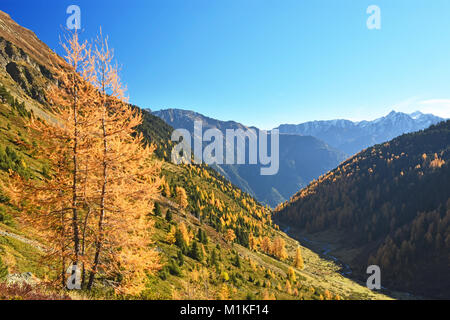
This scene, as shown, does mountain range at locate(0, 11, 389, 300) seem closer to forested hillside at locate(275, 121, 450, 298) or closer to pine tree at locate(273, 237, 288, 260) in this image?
pine tree at locate(273, 237, 288, 260)

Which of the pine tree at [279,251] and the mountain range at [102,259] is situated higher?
the mountain range at [102,259]

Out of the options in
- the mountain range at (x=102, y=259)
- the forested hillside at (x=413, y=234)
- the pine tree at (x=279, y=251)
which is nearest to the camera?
the mountain range at (x=102, y=259)

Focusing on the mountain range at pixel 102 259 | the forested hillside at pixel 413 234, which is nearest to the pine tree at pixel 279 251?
the mountain range at pixel 102 259

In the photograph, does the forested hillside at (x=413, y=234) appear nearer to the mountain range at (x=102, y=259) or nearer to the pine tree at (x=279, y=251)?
the mountain range at (x=102, y=259)

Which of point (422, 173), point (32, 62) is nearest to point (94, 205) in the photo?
point (32, 62)

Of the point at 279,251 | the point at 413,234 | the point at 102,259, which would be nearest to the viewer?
the point at 102,259

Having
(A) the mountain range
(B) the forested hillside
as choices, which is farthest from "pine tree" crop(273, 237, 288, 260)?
(B) the forested hillside

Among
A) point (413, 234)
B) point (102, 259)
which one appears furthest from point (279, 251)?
point (102, 259)

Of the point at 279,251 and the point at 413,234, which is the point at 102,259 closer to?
the point at 279,251

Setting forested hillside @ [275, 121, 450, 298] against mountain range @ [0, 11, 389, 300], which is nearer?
mountain range @ [0, 11, 389, 300]

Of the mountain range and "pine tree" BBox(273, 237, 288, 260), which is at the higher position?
the mountain range

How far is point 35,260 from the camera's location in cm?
1673

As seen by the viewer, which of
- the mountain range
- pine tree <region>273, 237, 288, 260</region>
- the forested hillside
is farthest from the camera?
the forested hillside
